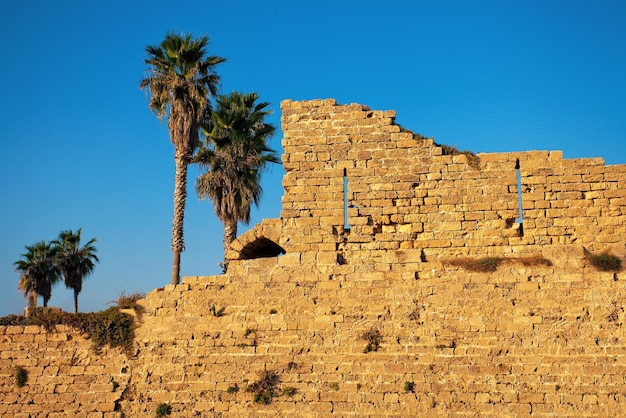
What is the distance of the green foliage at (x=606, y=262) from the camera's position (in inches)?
478

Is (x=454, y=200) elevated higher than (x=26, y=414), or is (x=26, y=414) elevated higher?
(x=454, y=200)

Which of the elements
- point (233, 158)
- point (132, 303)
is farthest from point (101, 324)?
point (233, 158)

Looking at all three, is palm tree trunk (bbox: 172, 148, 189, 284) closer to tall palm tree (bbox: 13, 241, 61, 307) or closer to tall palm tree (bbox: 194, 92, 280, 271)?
tall palm tree (bbox: 194, 92, 280, 271)

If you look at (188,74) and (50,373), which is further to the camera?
(188,74)

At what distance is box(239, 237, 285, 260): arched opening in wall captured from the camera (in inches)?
541

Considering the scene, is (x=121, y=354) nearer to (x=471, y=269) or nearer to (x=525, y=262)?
(x=471, y=269)

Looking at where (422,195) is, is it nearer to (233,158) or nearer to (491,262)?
(491,262)

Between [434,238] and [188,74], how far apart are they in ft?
36.0

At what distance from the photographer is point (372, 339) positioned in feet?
39.5

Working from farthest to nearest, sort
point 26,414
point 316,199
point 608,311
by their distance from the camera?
point 316,199 < point 26,414 < point 608,311

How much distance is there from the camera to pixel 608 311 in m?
11.8

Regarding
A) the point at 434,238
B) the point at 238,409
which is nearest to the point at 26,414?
the point at 238,409

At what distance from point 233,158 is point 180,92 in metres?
2.51

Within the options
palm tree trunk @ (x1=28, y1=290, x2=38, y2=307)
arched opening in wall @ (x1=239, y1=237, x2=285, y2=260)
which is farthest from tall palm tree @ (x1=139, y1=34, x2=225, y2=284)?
palm tree trunk @ (x1=28, y1=290, x2=38, y2=307)
